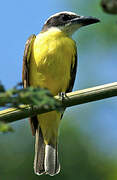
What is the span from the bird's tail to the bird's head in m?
1.29

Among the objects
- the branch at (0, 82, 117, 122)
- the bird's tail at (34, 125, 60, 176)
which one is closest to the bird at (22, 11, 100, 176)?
the bird's tail at (34, 125, 60, 176)

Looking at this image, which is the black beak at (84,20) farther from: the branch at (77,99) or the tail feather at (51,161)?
the branch at (77,99)

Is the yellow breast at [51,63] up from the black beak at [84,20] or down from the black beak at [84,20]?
down

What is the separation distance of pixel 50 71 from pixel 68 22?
0.93 meters

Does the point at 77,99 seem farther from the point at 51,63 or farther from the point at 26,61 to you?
the point at 26,61

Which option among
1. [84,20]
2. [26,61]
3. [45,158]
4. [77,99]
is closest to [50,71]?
[26,61]

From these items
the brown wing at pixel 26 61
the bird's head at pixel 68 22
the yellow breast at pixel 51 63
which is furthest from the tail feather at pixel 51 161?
the bird's head at pixel 68 22

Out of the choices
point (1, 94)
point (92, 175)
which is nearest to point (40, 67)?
point (92, 175)

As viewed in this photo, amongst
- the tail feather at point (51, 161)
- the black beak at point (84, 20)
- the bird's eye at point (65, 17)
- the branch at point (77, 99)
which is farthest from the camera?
the bird's eye at point (65, 17)

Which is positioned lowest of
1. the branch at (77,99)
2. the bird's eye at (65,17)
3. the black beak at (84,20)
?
the branch at (77,99)

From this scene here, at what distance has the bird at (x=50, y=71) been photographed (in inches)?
182

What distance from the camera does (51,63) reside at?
15.1 ft

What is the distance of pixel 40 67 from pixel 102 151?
219cm

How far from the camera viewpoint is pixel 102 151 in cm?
629
